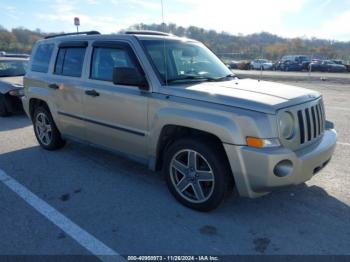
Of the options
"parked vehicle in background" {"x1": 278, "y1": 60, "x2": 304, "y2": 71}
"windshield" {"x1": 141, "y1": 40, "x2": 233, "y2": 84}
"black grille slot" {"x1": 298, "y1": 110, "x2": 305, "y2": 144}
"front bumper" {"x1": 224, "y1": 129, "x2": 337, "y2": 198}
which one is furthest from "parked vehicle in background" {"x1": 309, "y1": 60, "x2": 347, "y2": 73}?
"front bumper" {"x1": 224, "y1": 129, "x2": 337, "y2": 198}

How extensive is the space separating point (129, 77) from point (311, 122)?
2.10 meters

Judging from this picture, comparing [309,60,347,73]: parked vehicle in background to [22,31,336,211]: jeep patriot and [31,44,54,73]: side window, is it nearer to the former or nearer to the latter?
[31,44,54,73]: side window

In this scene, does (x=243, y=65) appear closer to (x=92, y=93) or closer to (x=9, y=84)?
(x=9, y=84)

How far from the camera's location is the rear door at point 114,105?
4.14 meters

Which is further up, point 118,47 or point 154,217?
point 118,47

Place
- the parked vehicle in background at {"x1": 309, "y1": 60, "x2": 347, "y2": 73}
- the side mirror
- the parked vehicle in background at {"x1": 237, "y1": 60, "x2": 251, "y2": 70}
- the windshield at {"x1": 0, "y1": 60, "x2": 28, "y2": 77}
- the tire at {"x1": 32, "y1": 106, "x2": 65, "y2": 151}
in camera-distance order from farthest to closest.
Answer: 1. the parked vehicle in background at {"x1": 237, "y1": 60, "x2": 251, "y2": 70}
2. the parked vehicle in background at {"x1": 309, "y1": 60, "x2": 347, "y2": 73}
3. the windshield at {"x1": 0, "y1": 60, "x2": 28, "y2": 77}
4. the tire at {"x1": 32, "y1": 106, "x2": 65, "y2": 151}
5. the side mirror

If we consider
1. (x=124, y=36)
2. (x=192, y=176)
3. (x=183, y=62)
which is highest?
(x=124, y=36)

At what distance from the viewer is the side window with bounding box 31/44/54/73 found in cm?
572

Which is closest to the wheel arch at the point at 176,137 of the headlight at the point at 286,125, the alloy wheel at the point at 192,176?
the alloy wheel at the point at 192,176

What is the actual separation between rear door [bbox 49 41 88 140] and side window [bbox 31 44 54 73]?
31cm

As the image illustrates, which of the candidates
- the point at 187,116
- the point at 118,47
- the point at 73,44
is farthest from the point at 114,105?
the point at 73,44

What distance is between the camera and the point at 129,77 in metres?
3.89

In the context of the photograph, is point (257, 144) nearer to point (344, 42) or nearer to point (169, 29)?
point (169, 29)

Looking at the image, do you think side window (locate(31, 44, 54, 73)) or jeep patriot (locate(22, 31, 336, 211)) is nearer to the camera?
jeep patriot (locate(22, 31, 336, 211))
